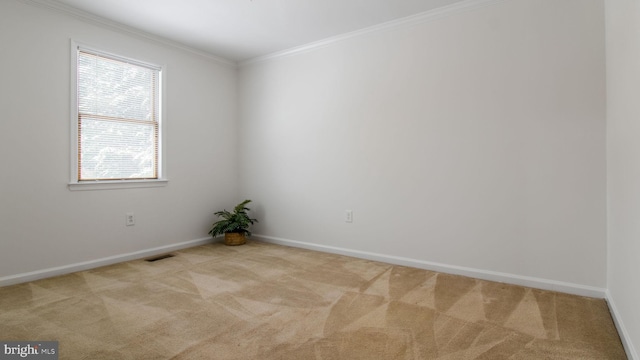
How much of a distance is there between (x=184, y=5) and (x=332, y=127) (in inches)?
73.2

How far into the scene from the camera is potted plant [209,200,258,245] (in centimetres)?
425

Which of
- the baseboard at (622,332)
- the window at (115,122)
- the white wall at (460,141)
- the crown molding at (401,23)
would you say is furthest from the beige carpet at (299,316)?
the crown molding at (401,23)

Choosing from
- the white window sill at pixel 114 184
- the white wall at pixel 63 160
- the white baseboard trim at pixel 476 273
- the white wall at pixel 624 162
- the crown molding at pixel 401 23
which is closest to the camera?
the white wall at pixel 624 162

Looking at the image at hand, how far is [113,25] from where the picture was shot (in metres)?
3.43

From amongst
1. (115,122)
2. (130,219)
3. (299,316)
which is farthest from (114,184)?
(299,316)

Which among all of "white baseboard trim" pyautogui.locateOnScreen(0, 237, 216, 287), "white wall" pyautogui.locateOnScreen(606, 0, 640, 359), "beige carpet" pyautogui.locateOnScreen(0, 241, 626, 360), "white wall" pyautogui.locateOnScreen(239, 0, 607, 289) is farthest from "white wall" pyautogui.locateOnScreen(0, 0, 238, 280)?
"white wall" pyautogui.locateOnScreen(606, 0, 640, 359)

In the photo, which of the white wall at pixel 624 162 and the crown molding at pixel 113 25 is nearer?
the white wall at pixel 624 162

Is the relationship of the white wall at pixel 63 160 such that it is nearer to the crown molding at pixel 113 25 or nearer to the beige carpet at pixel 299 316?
the crown molding at pixel 113 25

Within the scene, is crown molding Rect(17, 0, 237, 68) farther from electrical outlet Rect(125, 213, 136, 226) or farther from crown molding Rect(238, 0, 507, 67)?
electrical outlet Rect(125, 213, 136, 226)

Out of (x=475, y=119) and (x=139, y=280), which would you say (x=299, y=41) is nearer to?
(x=475, y=119)

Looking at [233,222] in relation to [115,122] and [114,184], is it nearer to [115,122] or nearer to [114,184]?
[114,184]

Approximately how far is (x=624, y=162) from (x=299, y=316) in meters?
2.13

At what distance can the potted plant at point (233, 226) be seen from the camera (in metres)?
4.25

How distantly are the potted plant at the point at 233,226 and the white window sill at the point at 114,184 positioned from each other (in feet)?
2.69
